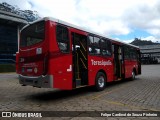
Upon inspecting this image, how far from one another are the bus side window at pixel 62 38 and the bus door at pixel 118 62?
5.00 meters

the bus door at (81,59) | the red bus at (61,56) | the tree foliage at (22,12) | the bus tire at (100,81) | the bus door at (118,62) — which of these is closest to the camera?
the red bus at (61,56)

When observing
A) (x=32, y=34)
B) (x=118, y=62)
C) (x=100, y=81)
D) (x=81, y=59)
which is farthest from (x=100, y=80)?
(x=32, y=34)

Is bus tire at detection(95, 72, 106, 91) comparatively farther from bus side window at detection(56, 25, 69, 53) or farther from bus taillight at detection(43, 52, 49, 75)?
bus taillight at detection(43, 52, 49, 75)

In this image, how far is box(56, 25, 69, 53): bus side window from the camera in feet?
25.1

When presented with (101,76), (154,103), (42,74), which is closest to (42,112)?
(42,74)

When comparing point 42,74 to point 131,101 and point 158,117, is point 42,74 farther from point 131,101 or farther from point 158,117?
point 158,117

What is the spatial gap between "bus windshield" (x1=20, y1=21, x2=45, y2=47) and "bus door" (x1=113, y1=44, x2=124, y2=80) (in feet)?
18.8

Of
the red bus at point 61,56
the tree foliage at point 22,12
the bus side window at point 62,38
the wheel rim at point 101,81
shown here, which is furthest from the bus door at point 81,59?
the tree foliage at point 22,12

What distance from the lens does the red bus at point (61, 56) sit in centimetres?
727

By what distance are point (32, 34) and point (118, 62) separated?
21.6ft

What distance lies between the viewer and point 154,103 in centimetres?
714

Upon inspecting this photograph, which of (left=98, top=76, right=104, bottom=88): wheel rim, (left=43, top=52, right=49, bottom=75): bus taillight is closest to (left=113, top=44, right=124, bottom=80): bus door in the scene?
(left=98, top=76, right=104, bottom=88): wheel rim

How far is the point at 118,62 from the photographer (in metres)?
12.9

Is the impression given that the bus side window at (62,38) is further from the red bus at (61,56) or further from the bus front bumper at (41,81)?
the bus front bumper at (41,81)
